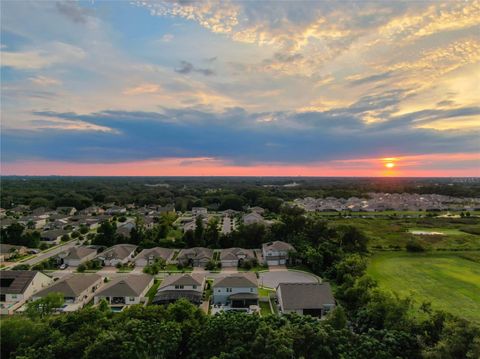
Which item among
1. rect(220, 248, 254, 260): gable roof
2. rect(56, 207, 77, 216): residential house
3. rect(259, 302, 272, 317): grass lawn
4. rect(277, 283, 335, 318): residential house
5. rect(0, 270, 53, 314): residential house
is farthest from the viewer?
rect(56, 207, 77, 216): residential house

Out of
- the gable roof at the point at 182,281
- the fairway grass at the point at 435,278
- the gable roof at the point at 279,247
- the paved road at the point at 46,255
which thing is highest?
the gable roof at the point at 279,247

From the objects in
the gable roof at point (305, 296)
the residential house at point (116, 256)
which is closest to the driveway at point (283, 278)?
the gable roof at point (305, 296)

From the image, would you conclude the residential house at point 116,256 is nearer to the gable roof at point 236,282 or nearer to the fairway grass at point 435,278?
the gable roof at point 236,282

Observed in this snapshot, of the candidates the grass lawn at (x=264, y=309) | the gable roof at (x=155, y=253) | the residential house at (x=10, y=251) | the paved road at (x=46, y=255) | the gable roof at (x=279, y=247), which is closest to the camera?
the grass lawn at (x=264, y=309)

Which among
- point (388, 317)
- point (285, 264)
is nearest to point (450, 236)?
point (285, 264)

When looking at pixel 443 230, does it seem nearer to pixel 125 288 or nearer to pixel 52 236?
pixel 125 288

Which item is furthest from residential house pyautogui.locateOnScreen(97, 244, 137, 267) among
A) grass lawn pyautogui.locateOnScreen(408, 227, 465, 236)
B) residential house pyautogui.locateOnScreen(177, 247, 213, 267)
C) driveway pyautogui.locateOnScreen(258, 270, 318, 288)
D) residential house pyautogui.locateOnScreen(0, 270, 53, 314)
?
grass lawn pyautogui.locateOnScreen(408, 227, 465, 236)

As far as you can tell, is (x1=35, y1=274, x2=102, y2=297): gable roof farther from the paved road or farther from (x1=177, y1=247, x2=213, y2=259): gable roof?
the paved road

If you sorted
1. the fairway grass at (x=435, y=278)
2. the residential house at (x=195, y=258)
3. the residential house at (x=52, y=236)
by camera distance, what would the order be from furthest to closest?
1. the residential house at (x=52, y=236)
2. the residential house at (x=195, y=258)
3. the fairway grass at (x=435, y=278)
